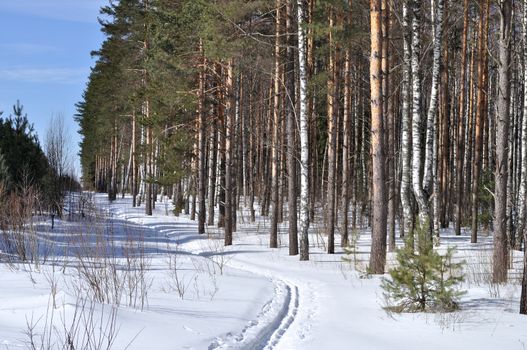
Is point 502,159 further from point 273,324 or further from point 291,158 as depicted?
point 291,158

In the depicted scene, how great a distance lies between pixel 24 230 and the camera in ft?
37.2

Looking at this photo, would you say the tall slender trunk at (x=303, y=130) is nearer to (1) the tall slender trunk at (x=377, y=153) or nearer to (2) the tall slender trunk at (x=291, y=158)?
(2) the tall slender trunk at (x=291, y=158)

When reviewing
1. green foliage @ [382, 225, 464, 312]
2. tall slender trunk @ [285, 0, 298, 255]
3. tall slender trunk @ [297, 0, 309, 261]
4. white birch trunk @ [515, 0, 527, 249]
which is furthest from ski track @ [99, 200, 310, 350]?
white birch trunk @ [515, 0, 527, 249]

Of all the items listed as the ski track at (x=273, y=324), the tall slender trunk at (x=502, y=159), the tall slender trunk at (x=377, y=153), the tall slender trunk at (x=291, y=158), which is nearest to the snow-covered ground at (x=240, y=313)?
the ski track at (x=273, y=324)

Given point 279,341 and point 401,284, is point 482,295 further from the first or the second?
point 279,341

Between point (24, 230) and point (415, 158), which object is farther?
point (415, 158)

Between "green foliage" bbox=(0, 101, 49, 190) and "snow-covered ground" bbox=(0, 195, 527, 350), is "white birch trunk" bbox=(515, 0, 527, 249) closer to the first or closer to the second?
"snow-covered ground" bbox=(0, 195, 527, 350)

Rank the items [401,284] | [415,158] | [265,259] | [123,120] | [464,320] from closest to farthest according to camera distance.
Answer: [464,320] < [401,284] < [415,158] < [265,259] < [123,120]

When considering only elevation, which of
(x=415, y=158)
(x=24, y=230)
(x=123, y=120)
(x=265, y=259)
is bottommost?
(x=265, y=259)

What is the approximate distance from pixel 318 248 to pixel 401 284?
10126 mm

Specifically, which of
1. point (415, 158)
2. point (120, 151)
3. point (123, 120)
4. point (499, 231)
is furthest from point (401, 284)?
point (120, 151)

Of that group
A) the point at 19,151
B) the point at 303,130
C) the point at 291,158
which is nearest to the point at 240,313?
the point at 303,130

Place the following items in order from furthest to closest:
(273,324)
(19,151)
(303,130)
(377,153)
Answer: (19,151)
(303,130)
(377,153)
(273,324)

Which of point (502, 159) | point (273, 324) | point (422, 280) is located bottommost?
point (273, 324)
